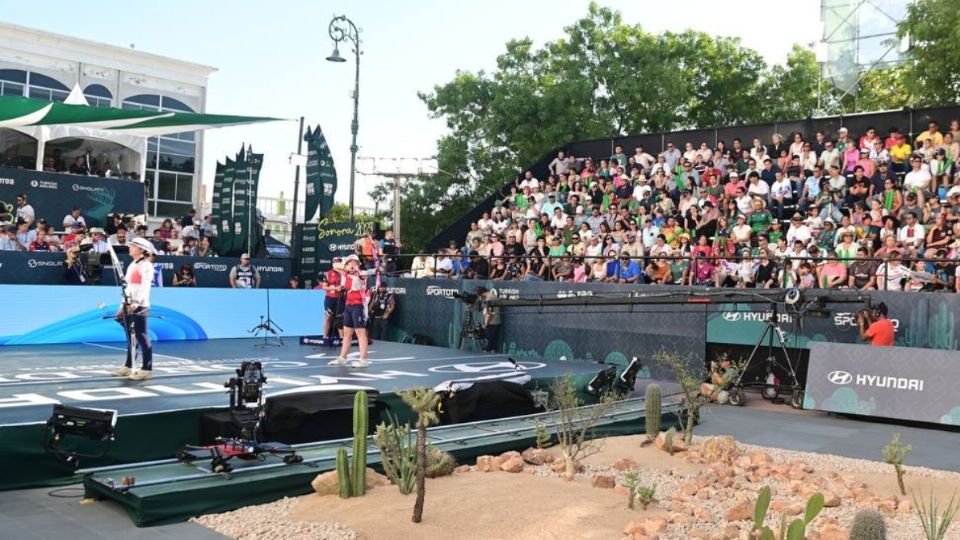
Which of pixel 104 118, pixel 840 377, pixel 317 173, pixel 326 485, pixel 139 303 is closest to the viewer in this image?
pixel 326 485

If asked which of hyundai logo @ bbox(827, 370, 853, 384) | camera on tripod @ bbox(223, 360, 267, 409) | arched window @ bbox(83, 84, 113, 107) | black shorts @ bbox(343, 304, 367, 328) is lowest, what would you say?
hyundai logo @ bbox(827, 370, 853, 384)

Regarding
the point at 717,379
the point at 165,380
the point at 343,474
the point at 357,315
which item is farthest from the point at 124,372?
the point at 717,379

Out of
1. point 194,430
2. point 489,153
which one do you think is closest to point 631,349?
point 194,430

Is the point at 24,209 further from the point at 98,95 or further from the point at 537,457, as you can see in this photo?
the point at 98,95

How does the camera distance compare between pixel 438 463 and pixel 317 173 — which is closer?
pixel 438 463

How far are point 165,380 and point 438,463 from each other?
4.68m

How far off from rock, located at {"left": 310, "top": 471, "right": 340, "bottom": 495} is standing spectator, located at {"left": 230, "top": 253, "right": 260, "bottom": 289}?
1333 cm

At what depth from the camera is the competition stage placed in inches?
281

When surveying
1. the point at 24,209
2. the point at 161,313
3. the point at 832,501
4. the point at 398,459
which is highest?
the point at 24,209

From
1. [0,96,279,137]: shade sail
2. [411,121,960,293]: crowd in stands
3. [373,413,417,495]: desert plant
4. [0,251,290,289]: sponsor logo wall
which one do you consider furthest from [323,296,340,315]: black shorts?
[373,413,417,495]: desert plant

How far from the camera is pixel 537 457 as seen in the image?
356 inches

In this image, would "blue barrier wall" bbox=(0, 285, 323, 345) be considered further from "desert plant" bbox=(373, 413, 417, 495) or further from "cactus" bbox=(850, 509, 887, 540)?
"cactus" bbox=(850, 509, 887, 540)

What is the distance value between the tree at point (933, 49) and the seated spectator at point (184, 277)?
60.6ft

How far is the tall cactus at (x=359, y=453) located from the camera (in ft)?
24.1
